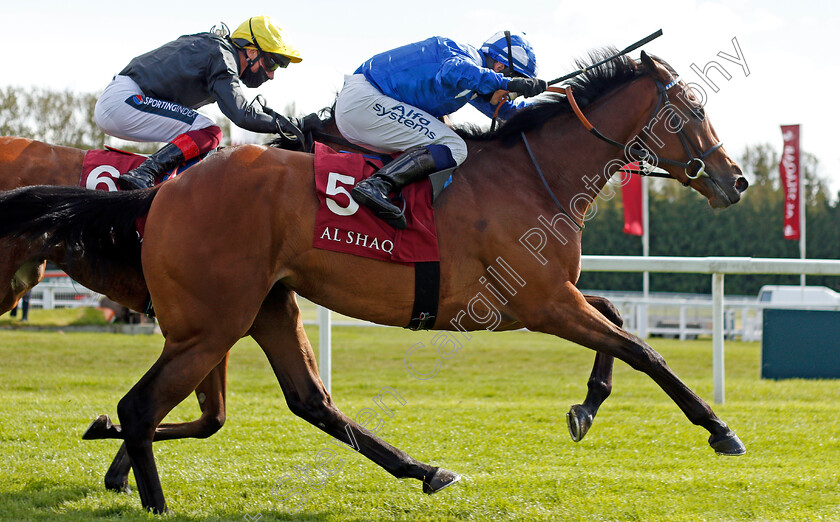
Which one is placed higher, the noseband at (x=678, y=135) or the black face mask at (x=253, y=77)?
the black face mask at (x=253, y=77)

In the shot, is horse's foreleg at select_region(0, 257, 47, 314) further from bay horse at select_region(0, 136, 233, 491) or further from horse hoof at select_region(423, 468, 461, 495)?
horse hoof at select_region(423, 468, 461, 495)

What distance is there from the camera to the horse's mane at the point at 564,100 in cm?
408

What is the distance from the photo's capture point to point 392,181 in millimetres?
3617

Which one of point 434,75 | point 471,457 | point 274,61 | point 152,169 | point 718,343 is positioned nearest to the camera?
point 434,75

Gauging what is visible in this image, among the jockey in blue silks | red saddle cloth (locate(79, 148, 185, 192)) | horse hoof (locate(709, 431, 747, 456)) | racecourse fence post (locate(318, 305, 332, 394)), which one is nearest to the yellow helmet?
the jockey in blue silks

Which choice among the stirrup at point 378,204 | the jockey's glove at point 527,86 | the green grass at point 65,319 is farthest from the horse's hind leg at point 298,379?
the green grass at point 65,319

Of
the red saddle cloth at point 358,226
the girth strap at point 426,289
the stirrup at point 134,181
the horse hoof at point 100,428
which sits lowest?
the horse hoof at point 100,428

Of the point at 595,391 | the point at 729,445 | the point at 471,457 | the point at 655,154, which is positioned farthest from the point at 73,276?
the point at 729,445

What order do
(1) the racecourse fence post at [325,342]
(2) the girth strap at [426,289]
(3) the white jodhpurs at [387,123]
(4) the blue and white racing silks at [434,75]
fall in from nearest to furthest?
(2) the girth strap at [426,289]
(4) the blue and white racing silks at [434,75]
(3) the white jodhpurs at [387,123]
(1) the racecourse fence post at [325,342]

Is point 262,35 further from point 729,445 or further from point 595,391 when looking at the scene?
point 729,445

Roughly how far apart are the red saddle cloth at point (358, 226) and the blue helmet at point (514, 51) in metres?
0.99

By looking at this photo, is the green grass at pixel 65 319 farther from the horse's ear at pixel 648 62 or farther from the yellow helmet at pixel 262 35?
the horse's ear at pixel 648 62

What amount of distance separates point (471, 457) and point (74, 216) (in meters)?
2.52

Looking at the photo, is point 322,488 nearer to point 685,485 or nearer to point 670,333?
point 685,485
